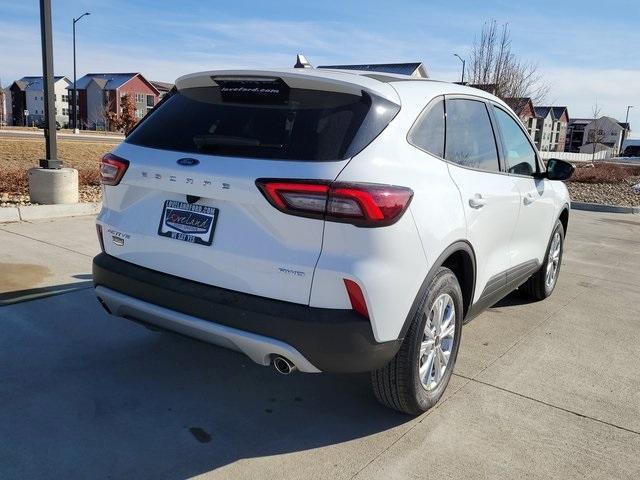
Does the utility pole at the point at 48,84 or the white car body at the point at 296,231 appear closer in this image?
the white car body at the point at 296,231

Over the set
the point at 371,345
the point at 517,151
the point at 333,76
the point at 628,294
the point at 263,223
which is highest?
the point at 333,76

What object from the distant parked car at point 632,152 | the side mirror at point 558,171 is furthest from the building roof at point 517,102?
the distant parked car at point 632,152

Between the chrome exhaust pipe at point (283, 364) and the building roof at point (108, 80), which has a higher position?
the building roof at point (108, 80)

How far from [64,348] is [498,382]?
9.14 ft

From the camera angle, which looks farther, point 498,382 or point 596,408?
point 498,382

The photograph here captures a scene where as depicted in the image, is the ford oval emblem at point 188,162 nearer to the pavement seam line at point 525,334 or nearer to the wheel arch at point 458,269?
the wheel arch at point 458,269

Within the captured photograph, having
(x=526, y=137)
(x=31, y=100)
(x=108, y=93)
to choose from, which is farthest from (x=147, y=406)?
(x=31, y=100)

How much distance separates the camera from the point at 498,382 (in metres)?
3.79

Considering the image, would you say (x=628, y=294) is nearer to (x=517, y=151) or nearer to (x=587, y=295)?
(x=587, y=295)

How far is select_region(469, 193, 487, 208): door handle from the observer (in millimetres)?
3444

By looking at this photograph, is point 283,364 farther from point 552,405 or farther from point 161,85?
point 161,85

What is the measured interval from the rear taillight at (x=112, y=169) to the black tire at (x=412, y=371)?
5.60 feet

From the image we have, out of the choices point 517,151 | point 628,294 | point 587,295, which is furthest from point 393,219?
point 628,294

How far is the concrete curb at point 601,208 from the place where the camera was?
46.3 feet
